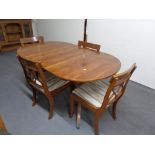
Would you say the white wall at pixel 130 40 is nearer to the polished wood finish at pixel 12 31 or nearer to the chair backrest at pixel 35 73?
the chair backrest at pixel 35 73

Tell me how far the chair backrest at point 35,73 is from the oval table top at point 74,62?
0.10 metres

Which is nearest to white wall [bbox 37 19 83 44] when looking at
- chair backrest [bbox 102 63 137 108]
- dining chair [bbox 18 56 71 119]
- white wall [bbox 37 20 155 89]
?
white wall [bbox 37 20 155 89]

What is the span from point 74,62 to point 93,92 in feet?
1.37

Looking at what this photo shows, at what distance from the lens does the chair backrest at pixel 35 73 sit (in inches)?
55.7

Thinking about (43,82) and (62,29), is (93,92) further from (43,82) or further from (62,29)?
(62,29)

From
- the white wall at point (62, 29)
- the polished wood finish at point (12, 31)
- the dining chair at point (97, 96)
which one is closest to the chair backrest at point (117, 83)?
the dining chair at point (97, 96)

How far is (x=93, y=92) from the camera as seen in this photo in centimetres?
154

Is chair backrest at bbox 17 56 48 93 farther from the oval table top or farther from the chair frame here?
the chair frame

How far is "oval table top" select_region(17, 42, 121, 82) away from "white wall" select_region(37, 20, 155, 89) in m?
0.78

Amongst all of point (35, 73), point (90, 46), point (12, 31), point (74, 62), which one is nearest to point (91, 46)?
point (90, 46)
